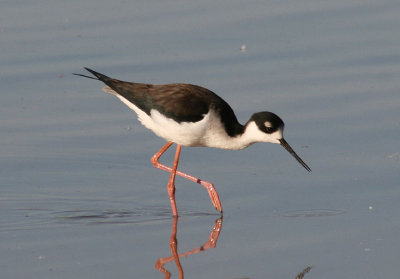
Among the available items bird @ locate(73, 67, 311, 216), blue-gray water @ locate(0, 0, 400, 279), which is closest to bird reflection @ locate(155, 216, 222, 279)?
blue-gray water @ locate(0, 0, 400, 279)

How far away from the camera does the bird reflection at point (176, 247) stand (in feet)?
22.5

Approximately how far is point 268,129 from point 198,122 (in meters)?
0.55

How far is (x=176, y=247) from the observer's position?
23.7 feet

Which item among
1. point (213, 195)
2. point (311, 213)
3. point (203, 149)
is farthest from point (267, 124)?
point (203, 149)

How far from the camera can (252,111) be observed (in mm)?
9703

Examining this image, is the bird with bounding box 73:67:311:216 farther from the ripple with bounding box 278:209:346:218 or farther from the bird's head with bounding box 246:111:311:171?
the ripple with bounding box 278:209:346:218

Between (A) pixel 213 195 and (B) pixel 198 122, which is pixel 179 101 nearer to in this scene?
(B) pixel 198 122

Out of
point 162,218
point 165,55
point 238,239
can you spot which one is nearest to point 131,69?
point 165,55

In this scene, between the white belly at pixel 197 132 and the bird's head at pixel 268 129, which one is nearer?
the bird's head at pixel 268 129

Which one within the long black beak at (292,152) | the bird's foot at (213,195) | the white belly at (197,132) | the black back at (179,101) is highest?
the black back at (179,101)

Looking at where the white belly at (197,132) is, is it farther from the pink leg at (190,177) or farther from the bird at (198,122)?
the pink leg at (190,177)

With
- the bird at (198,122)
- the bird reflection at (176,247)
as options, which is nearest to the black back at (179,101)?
the bird at (198,122)

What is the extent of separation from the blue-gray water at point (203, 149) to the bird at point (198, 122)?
285 mm

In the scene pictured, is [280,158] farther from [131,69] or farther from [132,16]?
[132,16]
